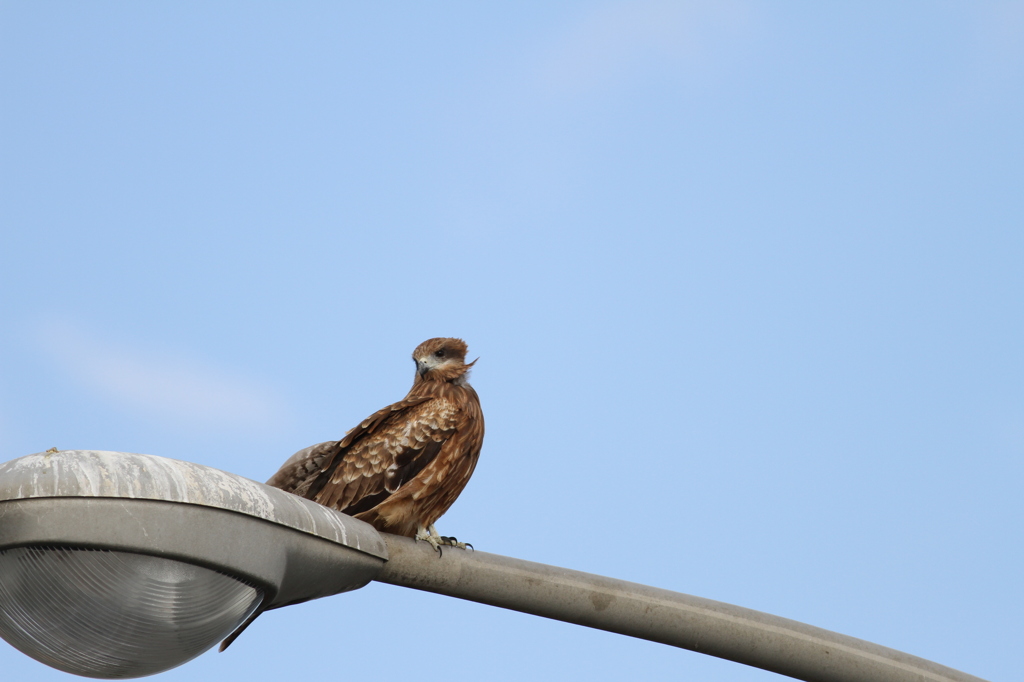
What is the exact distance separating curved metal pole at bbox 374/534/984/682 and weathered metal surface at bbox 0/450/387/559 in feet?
2.65

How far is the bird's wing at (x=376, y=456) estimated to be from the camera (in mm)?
6777

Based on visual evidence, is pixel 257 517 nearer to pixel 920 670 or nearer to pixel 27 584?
pixel 27 584

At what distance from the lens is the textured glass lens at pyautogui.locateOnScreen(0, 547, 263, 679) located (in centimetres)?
356

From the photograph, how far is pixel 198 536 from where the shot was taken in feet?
12.1

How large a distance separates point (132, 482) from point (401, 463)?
324cm

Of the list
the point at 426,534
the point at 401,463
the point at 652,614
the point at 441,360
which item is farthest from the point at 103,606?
the point at 441,360

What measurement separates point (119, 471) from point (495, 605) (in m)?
1.57

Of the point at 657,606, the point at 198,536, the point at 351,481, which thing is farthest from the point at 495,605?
the point at 351,481

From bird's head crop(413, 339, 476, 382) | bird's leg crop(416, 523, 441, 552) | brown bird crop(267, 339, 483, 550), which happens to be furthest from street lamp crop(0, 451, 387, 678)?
bird's head crop(413, 339, 476, 382)

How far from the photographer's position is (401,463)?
682 centimetres

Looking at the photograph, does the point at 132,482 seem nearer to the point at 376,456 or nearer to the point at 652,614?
the point at 652,614

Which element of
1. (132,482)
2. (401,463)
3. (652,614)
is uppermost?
(401,463)

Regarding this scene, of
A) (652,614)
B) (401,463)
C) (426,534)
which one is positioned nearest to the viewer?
(652,614)

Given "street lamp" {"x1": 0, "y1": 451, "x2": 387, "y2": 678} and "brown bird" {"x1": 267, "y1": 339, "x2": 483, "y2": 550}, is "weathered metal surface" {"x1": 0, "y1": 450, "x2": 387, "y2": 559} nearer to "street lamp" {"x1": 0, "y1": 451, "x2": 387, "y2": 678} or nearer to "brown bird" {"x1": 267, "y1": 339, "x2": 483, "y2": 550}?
"street lamp" {"x1": 0, "y1": 451, "x2": 387, "y2": 678}
